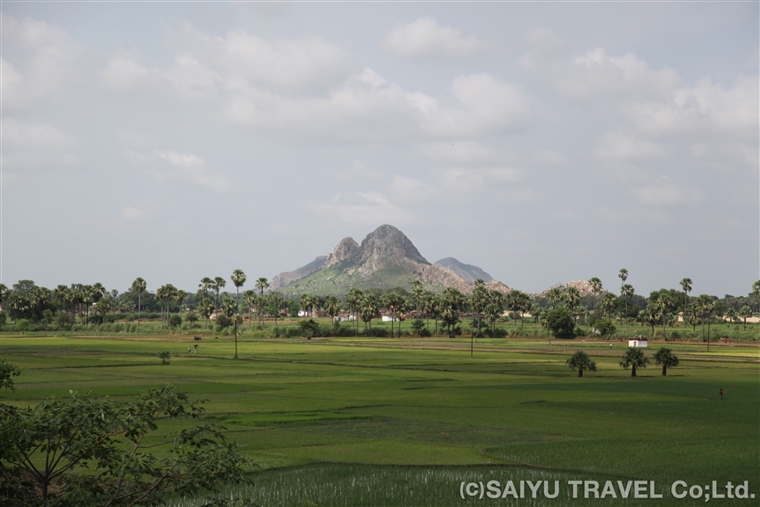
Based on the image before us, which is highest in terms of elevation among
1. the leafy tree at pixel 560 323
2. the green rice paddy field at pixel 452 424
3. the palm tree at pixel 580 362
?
the leafy tree at pixel 560 323

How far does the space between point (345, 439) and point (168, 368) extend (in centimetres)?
4450

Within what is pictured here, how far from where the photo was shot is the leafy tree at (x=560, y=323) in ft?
504

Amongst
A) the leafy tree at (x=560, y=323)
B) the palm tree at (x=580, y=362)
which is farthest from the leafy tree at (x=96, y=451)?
the leafy tree at (x=560, y=323)

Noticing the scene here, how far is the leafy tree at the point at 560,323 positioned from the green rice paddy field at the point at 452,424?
75.4 meters

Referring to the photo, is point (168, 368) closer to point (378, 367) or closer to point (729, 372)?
point (378, 367)

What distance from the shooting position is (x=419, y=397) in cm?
4862

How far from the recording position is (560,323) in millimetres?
154750

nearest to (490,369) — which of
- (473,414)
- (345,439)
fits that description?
(473,414)

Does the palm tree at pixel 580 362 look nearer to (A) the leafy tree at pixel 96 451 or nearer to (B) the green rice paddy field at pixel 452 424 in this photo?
(B) the green rice paddy field at pixel 452 424

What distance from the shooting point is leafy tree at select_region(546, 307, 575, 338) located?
154m

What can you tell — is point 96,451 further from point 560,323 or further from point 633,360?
point 560,323

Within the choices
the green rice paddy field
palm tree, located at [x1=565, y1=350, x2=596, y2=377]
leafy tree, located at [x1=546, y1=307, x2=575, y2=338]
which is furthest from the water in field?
leafy tree, located at [x1=546, y1=307, x2=575, y2=338]

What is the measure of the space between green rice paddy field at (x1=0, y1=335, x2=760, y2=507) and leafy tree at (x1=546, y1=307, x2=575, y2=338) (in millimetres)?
75378

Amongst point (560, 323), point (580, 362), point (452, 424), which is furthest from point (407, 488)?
point (560, 323)
